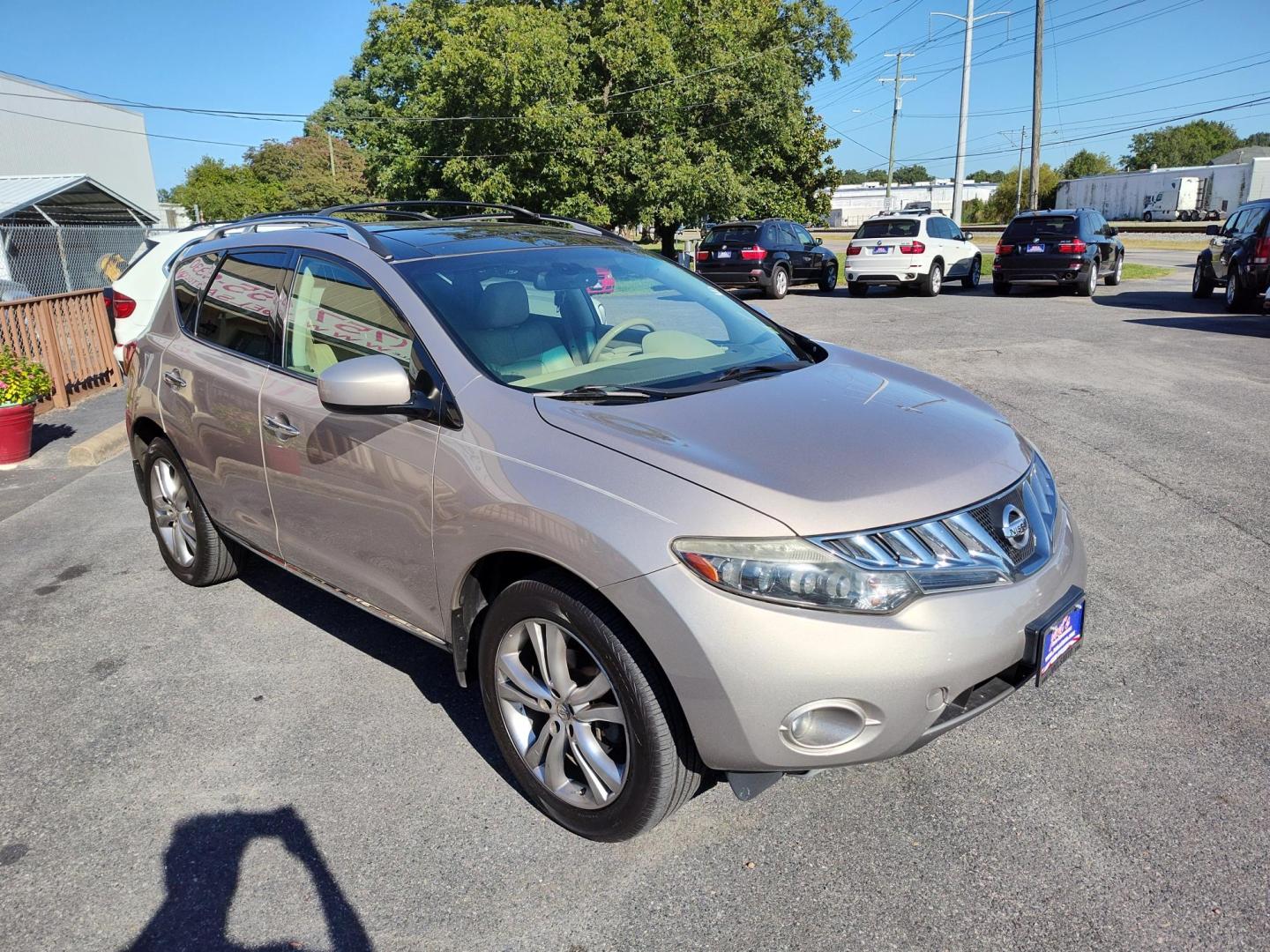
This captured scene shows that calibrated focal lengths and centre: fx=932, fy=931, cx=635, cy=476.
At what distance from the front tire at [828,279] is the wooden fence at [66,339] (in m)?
15.4

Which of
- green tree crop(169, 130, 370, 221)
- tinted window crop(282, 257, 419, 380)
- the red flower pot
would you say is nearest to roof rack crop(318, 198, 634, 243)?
tinted window crop(282, 257, 419, 380)

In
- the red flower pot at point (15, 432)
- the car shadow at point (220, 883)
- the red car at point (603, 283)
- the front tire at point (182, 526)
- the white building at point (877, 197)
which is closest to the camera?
the car shadow at point (220, 883)

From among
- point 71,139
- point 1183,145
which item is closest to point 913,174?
point 1183,145

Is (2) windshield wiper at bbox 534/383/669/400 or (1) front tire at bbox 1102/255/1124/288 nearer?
(2) windshield wiper at bbox 534/383/669/400

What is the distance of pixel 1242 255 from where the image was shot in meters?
14.4

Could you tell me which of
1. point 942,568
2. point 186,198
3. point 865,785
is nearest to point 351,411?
point 942,568

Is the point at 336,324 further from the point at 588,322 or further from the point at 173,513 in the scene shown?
the point at 173,513

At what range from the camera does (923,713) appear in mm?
2400

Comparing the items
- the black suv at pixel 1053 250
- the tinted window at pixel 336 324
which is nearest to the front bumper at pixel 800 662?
the tinted window at pixel 336 324

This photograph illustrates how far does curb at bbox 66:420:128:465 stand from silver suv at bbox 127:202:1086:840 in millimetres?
4337

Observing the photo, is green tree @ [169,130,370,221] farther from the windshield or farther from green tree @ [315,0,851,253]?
the windshield

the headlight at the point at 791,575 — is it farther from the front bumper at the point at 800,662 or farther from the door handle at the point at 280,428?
the door handle at the point at 280,428

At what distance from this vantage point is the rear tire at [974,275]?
21.4m

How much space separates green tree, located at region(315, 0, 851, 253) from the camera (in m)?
27.4
